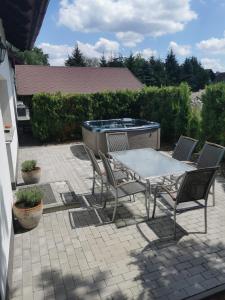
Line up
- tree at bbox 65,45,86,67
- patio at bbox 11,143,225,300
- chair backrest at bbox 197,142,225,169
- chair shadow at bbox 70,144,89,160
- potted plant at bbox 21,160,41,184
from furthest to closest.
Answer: tree at bbox 65,45,86,67 → chair shadow at bbox 70,144,89,160 → potted plant at bbox 21,160,41,184 → chair backrest at bbox 197,142,225,169 → patio at bbox 11,143,225,300

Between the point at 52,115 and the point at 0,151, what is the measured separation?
7.81 metres

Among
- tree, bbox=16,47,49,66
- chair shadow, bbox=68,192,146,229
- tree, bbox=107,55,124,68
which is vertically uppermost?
tree, bbox=16,47,49,66

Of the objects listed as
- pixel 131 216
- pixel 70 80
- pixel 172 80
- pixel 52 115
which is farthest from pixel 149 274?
pixel 172 80

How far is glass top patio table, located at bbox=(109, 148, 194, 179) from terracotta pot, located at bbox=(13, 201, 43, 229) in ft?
6.08

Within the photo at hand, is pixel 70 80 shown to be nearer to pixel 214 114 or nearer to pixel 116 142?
pixel 214 114

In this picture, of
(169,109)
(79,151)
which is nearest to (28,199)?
(79,151)

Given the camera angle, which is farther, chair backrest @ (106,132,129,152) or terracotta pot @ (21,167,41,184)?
chair backrest @ (106,132,129,152)

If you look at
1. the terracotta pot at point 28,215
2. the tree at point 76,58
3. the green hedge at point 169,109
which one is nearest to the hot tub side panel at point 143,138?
the green hedge at point 169,109

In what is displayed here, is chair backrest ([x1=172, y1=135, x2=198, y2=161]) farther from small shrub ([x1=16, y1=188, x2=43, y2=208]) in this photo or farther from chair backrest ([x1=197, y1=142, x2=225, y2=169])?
small shrub ([x1=16, y1=188, x2=43, y2=208])

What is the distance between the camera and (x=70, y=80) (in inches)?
684

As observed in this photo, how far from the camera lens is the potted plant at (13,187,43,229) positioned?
426cm

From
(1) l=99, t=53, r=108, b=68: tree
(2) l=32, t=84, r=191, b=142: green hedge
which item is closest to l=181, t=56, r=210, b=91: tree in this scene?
(1) l=99, t=53, r=108, b=68: tree

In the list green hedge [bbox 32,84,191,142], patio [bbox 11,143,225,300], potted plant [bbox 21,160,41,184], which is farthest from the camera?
green hedge [bbox 32,84,191,142]

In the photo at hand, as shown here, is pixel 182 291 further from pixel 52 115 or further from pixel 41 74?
pixel 41 74
